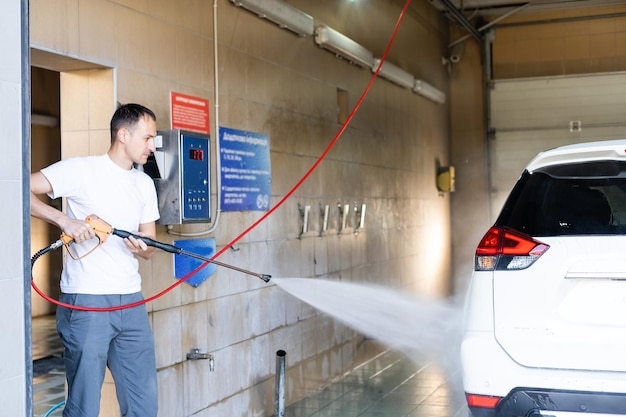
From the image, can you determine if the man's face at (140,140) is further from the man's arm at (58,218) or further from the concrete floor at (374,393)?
the concrete floor at (374,393)

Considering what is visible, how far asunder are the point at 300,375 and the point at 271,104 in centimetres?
222

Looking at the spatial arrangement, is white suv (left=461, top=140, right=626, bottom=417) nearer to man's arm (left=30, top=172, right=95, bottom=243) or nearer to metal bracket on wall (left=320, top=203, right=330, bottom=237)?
man's arm (left=30, top=172, right=95, bottom=243)

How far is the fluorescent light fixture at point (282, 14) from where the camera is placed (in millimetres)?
5719

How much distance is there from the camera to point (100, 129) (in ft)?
14.2

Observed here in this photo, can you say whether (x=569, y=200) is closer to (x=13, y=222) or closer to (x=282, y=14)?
(x=13, y=222)

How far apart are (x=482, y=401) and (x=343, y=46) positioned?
4586 mm

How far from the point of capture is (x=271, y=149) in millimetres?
6148

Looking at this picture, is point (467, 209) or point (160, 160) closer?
point (160, 160)

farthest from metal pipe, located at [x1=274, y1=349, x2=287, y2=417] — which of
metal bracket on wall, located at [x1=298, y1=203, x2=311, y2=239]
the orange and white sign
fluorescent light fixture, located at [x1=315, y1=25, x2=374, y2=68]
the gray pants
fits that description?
fluorescent light fixture, located at [x1=315, y1=25, x2=374, y2=68]

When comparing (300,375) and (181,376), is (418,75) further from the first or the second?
(181,376)

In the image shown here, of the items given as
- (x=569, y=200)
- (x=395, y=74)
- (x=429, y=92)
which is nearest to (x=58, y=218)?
(x=569, y=200)

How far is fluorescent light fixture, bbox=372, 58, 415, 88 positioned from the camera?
872 centimetres

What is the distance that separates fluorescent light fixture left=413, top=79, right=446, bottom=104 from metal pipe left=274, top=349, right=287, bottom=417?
18.1 ft

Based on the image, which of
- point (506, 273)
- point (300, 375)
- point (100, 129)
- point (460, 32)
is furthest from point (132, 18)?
point (460, 32)
